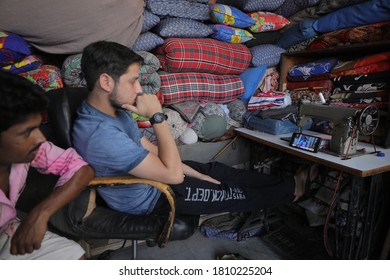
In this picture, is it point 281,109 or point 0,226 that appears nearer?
point 0,226

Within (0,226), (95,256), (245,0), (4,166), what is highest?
(245,0)

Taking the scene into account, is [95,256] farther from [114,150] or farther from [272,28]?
[272,28]

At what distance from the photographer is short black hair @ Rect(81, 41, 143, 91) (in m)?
0.88

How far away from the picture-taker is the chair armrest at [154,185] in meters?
0.87

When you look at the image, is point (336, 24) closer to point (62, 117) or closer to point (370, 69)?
point (370, 69)

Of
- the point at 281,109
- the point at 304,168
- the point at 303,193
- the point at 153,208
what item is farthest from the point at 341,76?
the point at 153,208

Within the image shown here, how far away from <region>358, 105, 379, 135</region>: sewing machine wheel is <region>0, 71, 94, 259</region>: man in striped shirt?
1125 mm

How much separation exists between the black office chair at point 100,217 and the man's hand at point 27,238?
0.56 feet

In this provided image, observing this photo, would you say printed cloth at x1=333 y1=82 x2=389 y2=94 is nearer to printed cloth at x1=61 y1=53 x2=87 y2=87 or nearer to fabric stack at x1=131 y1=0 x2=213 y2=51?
fabric stack at x1=131 y1=0 x2=213 y2=51

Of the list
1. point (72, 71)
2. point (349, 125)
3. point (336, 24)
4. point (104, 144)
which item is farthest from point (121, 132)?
point (336, 24)

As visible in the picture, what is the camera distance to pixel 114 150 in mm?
869

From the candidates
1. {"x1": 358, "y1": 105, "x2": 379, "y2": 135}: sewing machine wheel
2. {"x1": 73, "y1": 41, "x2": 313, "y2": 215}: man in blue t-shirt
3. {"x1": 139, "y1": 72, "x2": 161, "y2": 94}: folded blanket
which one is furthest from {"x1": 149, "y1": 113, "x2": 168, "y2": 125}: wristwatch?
{"x1": 358, "y1": 105, "x2": 379, "y2": 135}: sewing machine wheel

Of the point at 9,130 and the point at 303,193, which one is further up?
the point at 9,130
